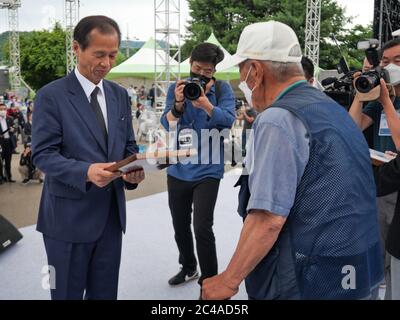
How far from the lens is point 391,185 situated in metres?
1.77

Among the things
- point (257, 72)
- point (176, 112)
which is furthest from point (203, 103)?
point (257, 72)

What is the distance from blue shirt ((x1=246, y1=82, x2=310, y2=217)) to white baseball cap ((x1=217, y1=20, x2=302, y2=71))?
0.62ft

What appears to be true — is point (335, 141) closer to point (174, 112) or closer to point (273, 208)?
point (273, 208)

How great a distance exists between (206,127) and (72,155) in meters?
1.31

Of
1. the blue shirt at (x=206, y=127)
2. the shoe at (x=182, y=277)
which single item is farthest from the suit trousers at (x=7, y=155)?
the blue shirt at (x=206, y=127)

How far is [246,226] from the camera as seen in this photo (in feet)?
4.50

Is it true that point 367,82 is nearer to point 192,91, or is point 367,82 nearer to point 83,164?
point 192,91

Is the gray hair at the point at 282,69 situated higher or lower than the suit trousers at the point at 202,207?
higher

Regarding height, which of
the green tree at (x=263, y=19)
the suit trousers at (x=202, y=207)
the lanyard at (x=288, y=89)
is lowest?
the suit trousers at (x=202, y=207)

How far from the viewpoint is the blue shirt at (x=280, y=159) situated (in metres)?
1.28

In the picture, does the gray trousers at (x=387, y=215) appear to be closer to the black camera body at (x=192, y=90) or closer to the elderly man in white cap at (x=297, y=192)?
the elderly man in white cap at (x=297, y=192)

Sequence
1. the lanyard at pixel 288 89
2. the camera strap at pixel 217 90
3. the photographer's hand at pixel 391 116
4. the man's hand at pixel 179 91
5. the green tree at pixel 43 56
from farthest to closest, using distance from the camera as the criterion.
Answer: the green tree at pixel 43 56, the camera strap at pixel 217 90, the man's hand at pixel 179 91, the photographer's hand at pixel 391 116, the lanyard at pixel 288 89

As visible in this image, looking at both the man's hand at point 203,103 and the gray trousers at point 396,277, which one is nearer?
the gray trousers at point 396,277

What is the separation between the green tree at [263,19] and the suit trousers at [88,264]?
26.7 meters
